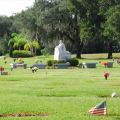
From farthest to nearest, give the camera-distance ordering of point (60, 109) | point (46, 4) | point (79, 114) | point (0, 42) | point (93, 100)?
point (0, 42), point (46, 4), point (93, 100), point (60, 109), point (79, 114)

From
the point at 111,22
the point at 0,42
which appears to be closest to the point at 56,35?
the point at 111,22

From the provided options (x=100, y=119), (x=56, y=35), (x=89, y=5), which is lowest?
(x=100, y=119)

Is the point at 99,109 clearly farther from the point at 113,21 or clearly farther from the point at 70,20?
the point at 70,20

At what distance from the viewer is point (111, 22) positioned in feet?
108

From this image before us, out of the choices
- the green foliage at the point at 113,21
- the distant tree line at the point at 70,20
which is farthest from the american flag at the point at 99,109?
the distant tree line at the point at 70,20

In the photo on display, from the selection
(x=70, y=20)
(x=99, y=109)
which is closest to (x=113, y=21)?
(x=70, y=20)

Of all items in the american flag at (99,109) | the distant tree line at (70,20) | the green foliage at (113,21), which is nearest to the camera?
the american flag at (99,109)

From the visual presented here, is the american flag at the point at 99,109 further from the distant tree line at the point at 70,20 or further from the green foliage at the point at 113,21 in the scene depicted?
the distant tree line at the point at 70,20

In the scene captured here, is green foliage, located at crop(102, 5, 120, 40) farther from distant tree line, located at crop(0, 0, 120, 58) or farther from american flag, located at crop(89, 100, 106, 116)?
american flag, located at crop(89, 100, 106, 116)

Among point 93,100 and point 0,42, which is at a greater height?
point 0,42

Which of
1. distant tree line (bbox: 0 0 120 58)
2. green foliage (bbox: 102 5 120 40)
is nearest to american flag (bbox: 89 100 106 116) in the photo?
green foliage (bbox: 102 5 120 40)

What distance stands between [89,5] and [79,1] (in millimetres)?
1960

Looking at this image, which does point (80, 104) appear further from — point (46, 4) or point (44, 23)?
point (46, 4)

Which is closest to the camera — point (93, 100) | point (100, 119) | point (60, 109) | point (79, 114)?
point (100, 119)
